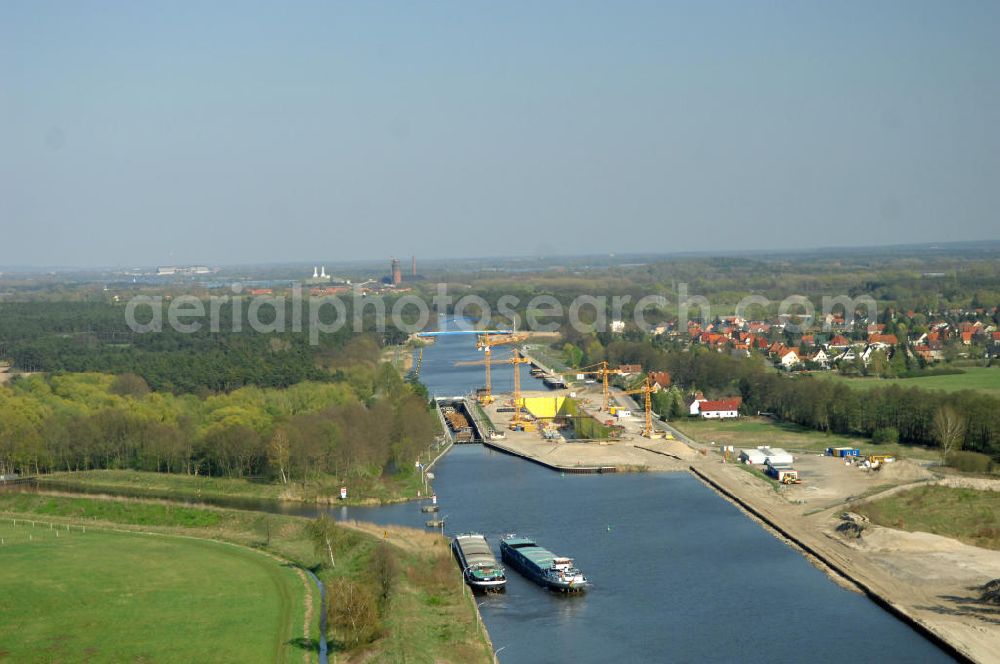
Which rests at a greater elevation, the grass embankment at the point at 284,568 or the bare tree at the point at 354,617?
the bare tree at the point at 354,617

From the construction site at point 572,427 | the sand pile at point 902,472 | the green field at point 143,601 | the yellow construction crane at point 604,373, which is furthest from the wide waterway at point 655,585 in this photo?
the yellow construction crane at point 604,373

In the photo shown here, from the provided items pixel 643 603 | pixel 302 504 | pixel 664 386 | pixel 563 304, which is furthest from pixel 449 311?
pixel 643 603

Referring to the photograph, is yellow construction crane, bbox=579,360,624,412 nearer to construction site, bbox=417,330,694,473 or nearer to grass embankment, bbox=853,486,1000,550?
construction site, bbox=417,330,694,473

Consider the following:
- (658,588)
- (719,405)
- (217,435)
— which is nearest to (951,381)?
(719,405)

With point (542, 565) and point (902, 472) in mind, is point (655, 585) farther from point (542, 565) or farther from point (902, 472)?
point (902, 472)

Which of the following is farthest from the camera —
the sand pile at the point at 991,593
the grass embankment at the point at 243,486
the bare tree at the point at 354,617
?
the grass embankment at the point at 243,486

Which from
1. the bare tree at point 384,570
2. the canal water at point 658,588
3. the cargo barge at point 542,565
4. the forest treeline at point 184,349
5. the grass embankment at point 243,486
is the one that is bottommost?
the grass embankment at point 243,486

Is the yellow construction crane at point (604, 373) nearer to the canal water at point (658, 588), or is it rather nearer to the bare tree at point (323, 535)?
the canal water at point (658, 588)
